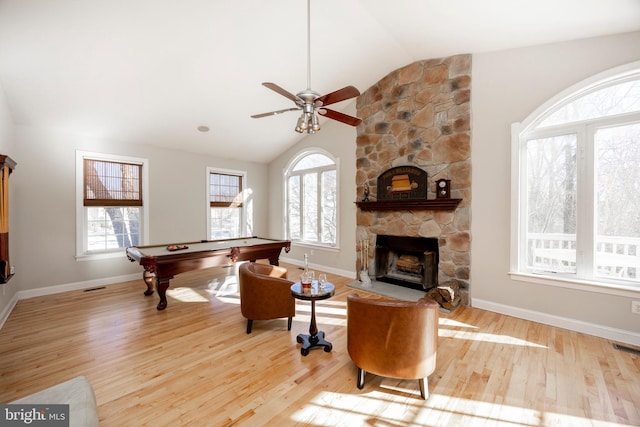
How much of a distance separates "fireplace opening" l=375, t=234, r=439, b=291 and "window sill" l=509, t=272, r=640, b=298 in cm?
107

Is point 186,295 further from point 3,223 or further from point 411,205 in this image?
point 411,205

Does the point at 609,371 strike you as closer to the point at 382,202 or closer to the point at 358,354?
the point at 358,354

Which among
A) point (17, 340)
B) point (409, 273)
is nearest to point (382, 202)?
point (409, 273)

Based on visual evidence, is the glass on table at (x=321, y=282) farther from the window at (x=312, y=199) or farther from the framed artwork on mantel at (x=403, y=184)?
the window at (x=312, y=199)

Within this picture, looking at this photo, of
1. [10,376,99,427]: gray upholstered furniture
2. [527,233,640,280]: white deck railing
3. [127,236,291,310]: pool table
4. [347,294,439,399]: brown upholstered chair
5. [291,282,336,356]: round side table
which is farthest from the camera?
[127,236,291,310]: pool table

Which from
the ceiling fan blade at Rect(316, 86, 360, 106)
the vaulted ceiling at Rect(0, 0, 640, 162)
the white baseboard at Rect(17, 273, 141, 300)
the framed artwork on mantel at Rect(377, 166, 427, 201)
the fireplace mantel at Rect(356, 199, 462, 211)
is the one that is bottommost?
the white baseboard at Rect(17, 273, 141, 300)

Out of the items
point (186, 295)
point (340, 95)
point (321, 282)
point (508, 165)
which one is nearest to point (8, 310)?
point (186, 295)

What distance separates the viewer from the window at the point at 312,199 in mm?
5863

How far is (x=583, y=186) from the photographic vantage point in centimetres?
312

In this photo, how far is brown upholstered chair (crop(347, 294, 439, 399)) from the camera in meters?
1.92

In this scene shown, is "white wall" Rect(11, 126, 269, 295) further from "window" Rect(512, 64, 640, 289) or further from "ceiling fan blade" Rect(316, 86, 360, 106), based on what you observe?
"window" Rect(512, 64, 640, 289)

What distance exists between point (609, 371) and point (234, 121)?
602 centimetres

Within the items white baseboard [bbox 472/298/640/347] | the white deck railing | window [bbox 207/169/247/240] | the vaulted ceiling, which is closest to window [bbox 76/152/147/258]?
the vaulted ceiling

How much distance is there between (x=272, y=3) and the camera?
119 inches
